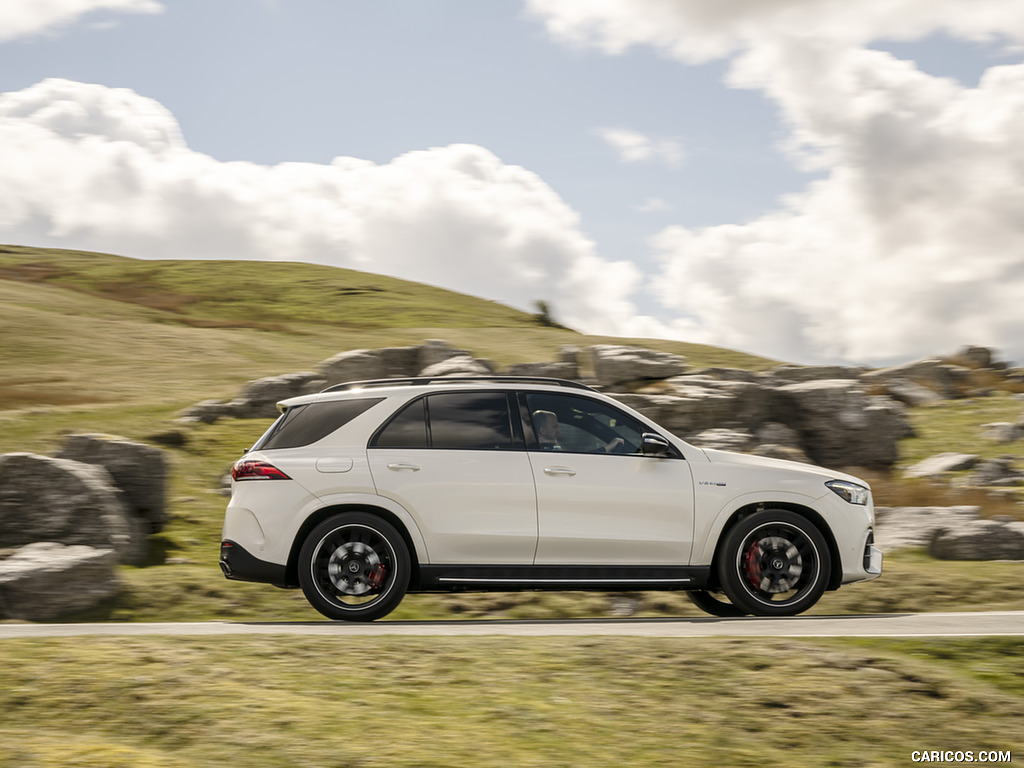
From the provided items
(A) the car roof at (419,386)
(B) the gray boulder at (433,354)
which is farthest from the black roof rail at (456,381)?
(B) the gray boulder at (433,354)

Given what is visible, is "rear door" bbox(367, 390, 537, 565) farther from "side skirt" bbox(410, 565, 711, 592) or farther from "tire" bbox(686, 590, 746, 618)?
"tire" bbox(686, 590, 746, 618)

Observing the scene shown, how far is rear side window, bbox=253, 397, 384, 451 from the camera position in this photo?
8.20 metres

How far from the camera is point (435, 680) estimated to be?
5.70 m

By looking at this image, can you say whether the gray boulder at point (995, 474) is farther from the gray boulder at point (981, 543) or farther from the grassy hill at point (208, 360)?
the gray boulder at point (981, 543)

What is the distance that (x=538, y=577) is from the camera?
799 centimetres

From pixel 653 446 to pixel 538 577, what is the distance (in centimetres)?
131

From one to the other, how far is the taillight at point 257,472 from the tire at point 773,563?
3.40 meters

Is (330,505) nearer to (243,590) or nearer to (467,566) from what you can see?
(467,566)

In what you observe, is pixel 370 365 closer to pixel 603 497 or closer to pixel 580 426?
pixel 580 426

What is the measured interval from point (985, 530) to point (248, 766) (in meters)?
10.4

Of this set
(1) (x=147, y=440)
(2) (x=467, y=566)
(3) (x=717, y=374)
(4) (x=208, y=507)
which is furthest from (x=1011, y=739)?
(3) (x=717, y=374)

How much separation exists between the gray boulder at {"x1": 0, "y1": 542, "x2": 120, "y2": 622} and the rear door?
3247 millimetres

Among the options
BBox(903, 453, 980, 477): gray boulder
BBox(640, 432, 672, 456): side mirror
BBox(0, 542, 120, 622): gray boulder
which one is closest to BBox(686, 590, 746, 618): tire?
BBox(640, 432, 672, 456): side mirror

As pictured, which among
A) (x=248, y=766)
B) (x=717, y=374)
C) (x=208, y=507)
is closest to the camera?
(x=248, y=766)
